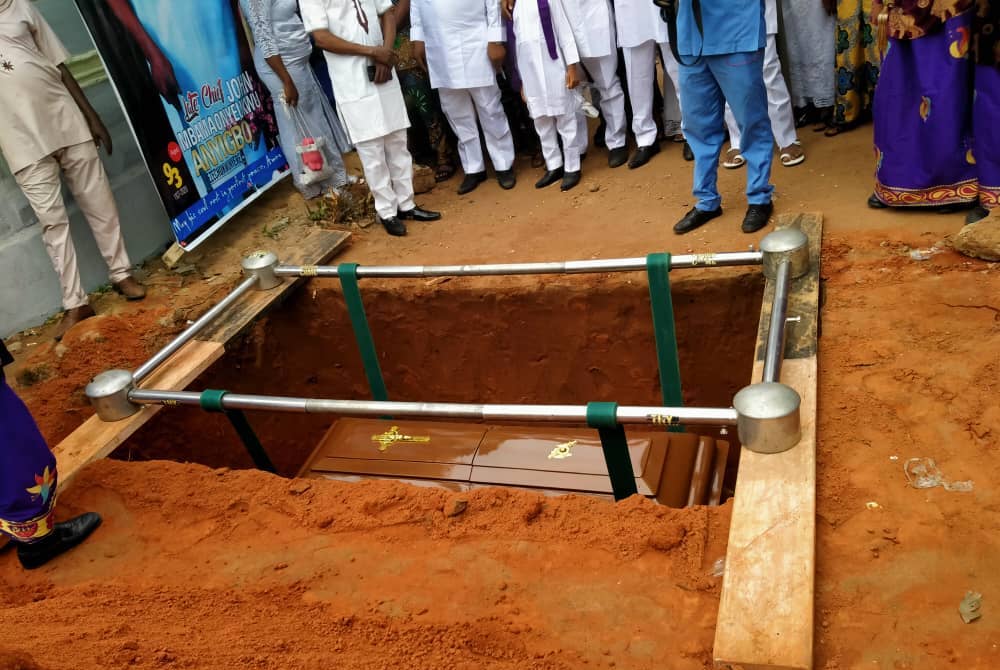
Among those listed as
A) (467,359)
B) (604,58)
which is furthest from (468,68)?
(467,359)

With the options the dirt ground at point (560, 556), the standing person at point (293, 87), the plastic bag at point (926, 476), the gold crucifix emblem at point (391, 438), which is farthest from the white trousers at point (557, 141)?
the plastic bag at point (926, 476)

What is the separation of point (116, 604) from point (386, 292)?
2.27 meters

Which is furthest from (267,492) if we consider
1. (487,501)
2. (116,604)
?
(487,501)

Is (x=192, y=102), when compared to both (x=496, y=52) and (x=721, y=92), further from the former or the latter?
(x=721, y=92)

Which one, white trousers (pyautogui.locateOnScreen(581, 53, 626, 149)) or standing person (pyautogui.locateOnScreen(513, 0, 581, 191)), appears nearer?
standing person (pyautogui.locateOnScreen(513, 0, 581, 191))

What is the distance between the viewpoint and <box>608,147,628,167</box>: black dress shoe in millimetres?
5551

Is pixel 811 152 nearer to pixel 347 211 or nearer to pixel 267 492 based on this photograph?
pixel 347 211

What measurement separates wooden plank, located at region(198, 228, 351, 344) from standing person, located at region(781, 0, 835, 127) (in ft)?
10.00

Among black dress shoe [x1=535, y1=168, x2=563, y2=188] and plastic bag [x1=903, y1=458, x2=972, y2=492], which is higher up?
plastic bag [x1=903, y1=458, x2=972, y2=492]

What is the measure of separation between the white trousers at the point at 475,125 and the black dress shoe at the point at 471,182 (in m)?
0.03

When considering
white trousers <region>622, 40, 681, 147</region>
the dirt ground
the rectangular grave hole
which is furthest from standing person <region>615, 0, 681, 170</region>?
the dirt ground

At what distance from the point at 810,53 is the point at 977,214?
6.59 ft

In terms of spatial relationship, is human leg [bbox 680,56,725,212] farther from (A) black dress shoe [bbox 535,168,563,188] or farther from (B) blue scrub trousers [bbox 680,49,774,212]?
(A) black dress shoe [bbox 535,168,563,188]

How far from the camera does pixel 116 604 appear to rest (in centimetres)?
236
